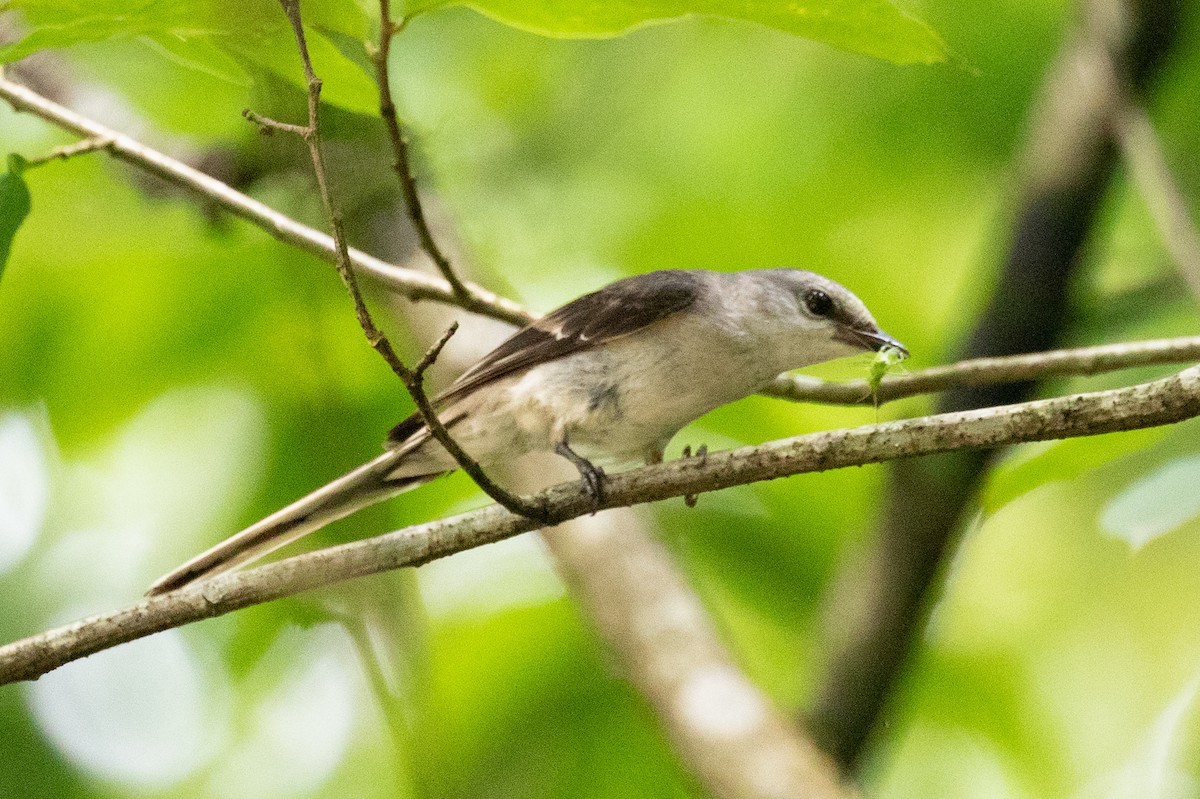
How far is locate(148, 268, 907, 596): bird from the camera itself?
4.21 meters

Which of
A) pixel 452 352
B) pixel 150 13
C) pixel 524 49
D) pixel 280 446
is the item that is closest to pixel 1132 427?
pixel 150 13

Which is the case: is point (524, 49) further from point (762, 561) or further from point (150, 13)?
point (150, 13)

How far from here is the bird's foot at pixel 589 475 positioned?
10.9 ft

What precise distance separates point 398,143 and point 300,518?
157 cm

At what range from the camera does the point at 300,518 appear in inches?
155

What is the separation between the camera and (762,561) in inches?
247

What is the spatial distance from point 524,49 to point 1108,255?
372 centimetres

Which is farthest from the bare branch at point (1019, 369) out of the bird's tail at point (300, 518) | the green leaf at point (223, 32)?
the green leaf at point (223, 32)

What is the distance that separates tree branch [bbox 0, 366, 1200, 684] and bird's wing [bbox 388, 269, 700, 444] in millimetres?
1456

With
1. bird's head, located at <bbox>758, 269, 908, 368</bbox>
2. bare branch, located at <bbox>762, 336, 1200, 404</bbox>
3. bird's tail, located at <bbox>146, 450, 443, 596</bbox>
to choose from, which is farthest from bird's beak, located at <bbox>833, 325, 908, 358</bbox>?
bird's tail, located at <bbox>146, 450, 443, 596</bbox>

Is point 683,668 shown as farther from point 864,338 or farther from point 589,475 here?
point 864,338

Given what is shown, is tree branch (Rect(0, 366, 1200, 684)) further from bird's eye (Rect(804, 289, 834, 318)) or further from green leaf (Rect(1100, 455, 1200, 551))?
bird's eye (Rect(804, 289, 834, 318))

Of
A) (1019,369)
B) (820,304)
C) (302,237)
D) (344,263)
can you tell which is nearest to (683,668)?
(820,304)

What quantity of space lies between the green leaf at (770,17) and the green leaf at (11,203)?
998 millimetres
